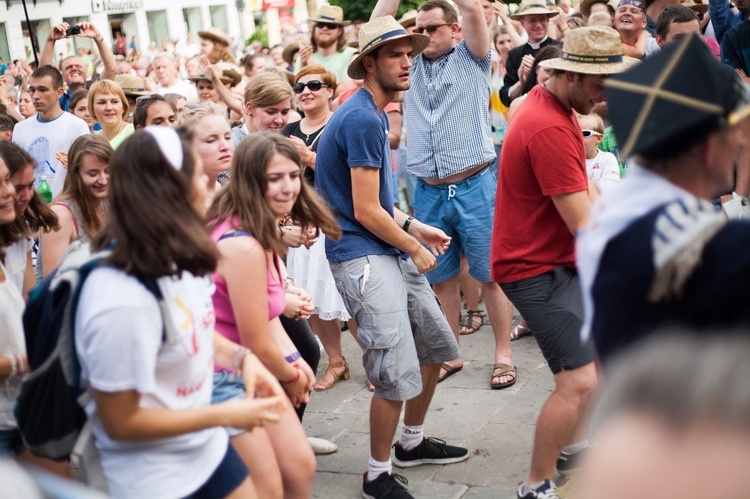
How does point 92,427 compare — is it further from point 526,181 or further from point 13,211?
point 526,181

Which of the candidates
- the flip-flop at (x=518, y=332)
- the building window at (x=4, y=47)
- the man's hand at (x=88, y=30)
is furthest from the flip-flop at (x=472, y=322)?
the building window at (x=4, y=47)

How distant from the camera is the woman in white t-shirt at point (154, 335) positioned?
7.84 feet

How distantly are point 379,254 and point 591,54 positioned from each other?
4.28 feet

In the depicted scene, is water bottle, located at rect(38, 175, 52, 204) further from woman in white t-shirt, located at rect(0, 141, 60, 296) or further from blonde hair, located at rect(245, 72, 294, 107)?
woman in white t-shirt, located at rect(0, 141, 60, 296)

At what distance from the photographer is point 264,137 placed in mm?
3689

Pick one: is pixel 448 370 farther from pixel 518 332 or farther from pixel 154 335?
pixel 154 335

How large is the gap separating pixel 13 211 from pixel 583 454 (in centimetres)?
280

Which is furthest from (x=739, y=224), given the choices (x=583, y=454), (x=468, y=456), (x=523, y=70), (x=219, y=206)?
(x=523, y=70)

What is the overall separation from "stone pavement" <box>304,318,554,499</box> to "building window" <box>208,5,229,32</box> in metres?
48.9

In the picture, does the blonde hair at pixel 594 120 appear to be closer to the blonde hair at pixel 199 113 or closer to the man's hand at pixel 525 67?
the man's hand at pixel 525 67

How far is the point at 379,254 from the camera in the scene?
429 centimetres

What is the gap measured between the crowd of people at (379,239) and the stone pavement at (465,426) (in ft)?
0.39

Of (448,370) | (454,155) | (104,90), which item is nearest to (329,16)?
(104,90)

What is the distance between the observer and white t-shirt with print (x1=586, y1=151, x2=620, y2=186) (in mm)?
5688
